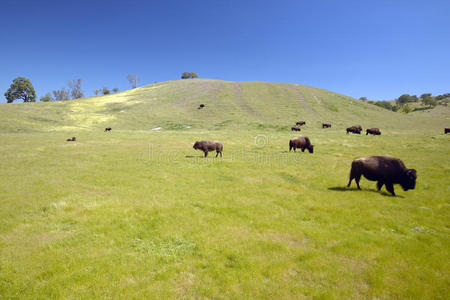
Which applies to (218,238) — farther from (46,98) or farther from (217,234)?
(46,98)

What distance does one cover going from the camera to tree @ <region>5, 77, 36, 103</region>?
96.6 metres

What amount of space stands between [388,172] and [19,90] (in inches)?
5605

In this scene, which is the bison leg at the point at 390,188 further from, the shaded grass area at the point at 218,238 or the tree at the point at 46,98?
the tree at the point at 46,98

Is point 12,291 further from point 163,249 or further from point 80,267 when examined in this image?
point 163,249

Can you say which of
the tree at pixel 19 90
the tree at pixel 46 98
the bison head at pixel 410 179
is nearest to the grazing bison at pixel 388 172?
the bison head at pixel 410 179

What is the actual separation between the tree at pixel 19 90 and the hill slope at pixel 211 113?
4602cm

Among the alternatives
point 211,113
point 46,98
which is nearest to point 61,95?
point 46,98

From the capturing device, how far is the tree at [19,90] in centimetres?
9662

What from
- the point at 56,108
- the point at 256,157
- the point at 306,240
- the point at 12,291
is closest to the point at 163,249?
the point at 12,291

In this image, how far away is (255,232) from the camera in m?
6.73

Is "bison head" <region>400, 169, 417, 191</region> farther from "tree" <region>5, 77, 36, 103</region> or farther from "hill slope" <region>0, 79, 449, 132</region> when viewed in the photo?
"tree" <region>5, 77, 36, 103</region>

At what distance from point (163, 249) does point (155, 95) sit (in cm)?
8664

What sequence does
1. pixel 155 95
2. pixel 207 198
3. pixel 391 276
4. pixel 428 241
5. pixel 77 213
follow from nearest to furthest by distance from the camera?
pixel 391 276 < pixel 428 241 < pixel 77 213 < pixel 207 198 < pixel 155 95

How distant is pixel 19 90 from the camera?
322 feet
